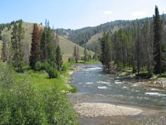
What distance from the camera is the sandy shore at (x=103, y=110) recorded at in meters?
58.0

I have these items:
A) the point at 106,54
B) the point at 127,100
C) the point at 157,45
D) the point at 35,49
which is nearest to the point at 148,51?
the point at 157,45

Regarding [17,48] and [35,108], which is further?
[17,48]

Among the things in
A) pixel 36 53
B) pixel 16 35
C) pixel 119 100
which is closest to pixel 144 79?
pixel 119 100

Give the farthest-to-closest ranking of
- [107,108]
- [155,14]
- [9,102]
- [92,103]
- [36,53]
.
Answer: [36,53] → [155,14] → [92,103] → [107,108] → [9,102]

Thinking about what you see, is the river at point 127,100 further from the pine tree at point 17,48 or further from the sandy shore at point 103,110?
the pine tree at point 17,48

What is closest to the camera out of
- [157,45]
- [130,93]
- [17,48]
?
[130,93]

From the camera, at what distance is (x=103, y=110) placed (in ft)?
199

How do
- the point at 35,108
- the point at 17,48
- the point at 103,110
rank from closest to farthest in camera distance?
the point at 35,108, the point at 103,110, the point at 17,48

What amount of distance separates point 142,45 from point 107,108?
6784 centimetres

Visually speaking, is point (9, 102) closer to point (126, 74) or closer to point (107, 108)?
point (107, 108)

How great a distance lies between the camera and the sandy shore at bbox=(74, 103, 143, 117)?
190ft

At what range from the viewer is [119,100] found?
236ft

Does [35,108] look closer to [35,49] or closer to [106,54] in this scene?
[35,49]

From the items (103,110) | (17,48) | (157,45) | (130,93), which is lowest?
(103,110)
